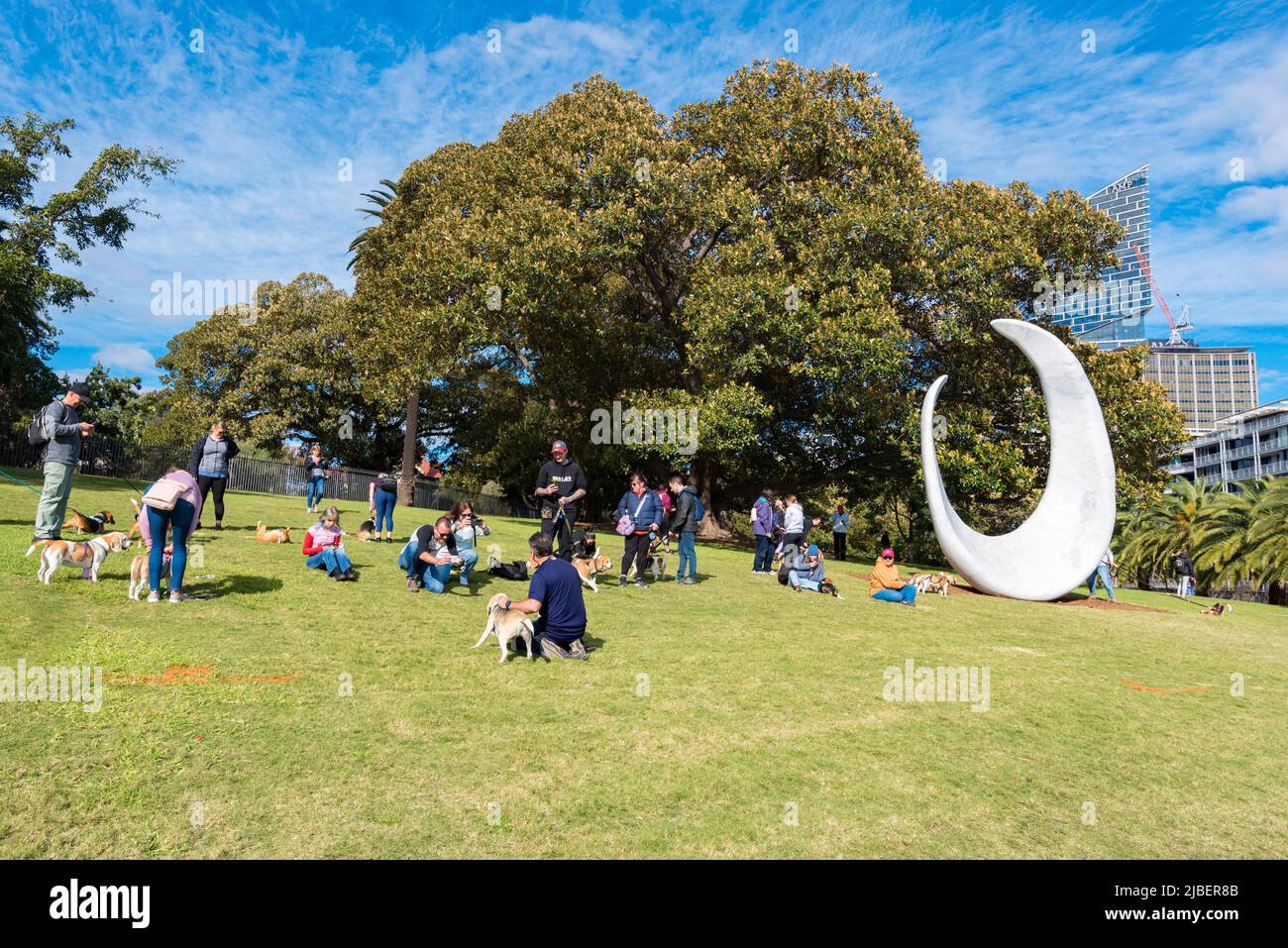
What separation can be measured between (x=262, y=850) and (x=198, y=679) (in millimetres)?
2821

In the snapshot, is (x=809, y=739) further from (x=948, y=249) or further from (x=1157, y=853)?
(x=948, y=249)

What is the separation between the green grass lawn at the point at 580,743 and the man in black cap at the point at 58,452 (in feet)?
1.89

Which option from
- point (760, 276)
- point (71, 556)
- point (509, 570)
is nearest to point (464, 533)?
point (509, 570)

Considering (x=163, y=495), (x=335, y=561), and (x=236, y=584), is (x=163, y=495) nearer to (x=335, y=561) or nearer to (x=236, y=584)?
(x=236, y=584)

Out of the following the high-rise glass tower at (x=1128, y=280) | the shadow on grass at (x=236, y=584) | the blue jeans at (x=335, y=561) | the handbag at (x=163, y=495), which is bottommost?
the shadow on grass at (x=236, y=584)

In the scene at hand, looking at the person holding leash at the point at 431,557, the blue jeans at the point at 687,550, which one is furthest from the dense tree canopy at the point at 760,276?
the person holding leash at the point at 431,557

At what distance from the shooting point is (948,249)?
2500 centimetres

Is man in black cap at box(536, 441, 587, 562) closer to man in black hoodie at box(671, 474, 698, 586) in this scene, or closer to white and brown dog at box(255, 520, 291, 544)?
man in black hoodie at box(671, 474, 698, 586)

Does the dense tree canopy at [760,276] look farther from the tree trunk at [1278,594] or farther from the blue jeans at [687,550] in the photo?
the tree trunk at [1278,594]

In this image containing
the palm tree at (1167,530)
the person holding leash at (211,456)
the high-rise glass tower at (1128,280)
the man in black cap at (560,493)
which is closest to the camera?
the man in black cap at (560,493)

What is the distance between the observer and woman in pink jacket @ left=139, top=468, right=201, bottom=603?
827cm

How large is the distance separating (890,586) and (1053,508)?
7.12 m

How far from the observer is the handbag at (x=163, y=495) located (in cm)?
812

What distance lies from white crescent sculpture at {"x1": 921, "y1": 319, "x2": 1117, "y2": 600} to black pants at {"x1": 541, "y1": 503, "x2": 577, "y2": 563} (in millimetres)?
9998
